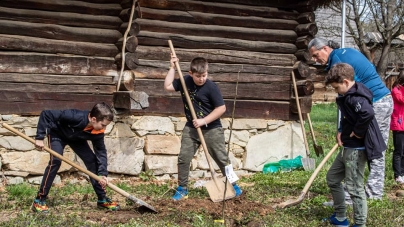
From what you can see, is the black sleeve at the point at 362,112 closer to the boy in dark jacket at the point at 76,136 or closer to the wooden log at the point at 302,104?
the boy in dark jacket at the point at 76,136

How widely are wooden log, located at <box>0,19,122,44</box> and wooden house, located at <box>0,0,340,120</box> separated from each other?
12 mm

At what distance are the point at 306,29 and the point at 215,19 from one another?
1.44 meters

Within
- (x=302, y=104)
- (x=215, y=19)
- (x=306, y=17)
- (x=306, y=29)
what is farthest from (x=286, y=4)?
(x=302, y=104)

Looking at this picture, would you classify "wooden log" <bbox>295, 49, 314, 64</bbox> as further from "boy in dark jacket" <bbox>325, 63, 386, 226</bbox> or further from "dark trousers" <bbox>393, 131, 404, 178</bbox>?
"boy in dark jacket" <bbox>325, 63, 386, 226</bbox>

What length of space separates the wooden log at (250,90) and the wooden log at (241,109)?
7 cm

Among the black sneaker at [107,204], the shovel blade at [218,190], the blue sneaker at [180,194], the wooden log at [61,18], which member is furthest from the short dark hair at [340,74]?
the wooden log at [61,18]

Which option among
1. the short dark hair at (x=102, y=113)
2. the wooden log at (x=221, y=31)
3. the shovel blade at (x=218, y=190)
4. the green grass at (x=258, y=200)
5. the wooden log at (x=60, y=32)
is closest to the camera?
the green grass at (x=258, y=200)

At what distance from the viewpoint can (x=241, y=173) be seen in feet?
26.3

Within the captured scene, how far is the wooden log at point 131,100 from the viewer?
22.6 feet

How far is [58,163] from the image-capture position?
5199 mm

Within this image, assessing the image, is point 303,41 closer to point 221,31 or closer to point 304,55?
point 304,55

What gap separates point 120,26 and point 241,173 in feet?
9.05

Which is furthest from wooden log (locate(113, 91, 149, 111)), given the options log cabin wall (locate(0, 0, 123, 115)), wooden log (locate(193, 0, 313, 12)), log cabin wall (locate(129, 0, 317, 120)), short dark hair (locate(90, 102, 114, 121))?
wooden log (locate(193, 0, 313, 12))

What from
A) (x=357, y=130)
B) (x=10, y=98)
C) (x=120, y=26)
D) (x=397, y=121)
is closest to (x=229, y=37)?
(x=120, y=26)
